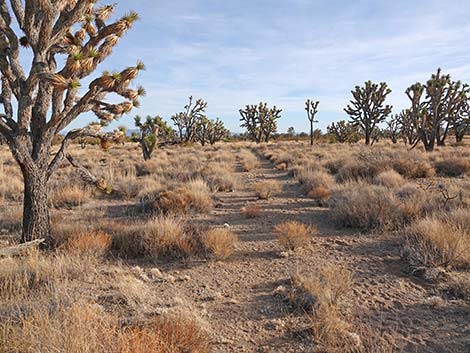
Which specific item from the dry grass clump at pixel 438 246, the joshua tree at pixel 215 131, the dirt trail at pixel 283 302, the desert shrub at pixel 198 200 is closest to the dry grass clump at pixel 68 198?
the desert shrub at pixel 198 200

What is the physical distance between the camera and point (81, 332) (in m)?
2.75

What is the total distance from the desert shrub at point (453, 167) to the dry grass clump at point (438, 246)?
8.84 metres

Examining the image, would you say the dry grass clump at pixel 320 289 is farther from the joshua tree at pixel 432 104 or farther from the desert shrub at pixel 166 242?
the joshua tree at pixel 432 104

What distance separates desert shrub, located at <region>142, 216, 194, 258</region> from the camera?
5.78 metres

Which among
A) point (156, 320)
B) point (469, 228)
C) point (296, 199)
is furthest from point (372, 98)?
point (156, 320)

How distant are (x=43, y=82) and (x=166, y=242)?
3.54m

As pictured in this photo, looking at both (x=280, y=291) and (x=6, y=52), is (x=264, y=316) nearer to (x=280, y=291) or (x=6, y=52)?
(x=280, y=291)

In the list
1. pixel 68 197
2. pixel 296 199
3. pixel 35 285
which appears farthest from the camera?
pixel 296 199

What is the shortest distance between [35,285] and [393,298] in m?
4.61

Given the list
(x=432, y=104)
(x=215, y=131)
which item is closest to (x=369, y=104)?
(x=432, y=104)

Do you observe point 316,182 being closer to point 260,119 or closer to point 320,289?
point 320,289

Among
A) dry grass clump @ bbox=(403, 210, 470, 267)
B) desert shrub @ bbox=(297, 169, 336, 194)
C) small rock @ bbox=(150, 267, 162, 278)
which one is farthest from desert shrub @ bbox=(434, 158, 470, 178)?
small rock @ bbox=(150, 267, 162, 278)

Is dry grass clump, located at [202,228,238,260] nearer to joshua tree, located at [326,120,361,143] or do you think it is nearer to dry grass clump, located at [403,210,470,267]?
dry grass clump, located at [403,210,470,267]

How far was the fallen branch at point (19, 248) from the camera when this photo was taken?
4.95m
